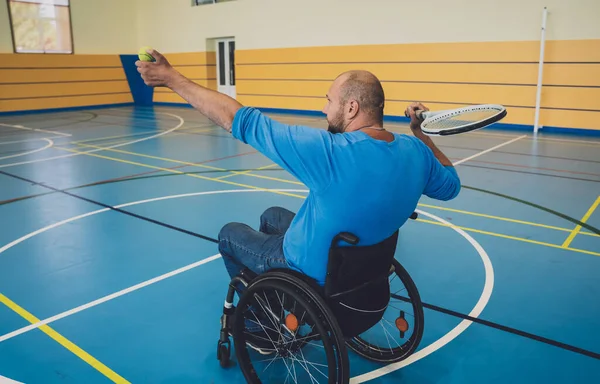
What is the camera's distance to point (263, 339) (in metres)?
2.22

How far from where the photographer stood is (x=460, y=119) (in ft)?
8.71

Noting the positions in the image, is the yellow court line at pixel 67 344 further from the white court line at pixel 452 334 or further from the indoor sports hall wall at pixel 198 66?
the indoor sports hall wall at pixel 198 66

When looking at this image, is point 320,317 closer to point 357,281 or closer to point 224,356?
point 357,281

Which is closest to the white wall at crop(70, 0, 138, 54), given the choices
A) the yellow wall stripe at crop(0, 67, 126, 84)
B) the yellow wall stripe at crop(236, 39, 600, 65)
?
the yellow wall stripe at crop(0, 67, 126, 84)

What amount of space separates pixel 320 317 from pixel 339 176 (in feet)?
1.76

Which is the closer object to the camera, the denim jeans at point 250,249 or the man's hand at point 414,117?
the denim jeans at point 250,249

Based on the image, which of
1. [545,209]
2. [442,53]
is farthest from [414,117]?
[442,53]

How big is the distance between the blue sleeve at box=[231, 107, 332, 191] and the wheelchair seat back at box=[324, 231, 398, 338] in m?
0.26

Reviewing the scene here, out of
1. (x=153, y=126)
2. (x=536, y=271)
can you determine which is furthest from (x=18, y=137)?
(x=536, y=271)

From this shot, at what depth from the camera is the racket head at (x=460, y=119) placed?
232 centimetres

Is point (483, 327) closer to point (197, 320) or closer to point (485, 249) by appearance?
point (485, 249)

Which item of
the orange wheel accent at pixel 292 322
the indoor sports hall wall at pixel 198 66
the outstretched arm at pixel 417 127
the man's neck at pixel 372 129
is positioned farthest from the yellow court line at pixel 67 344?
the indoor sports hall wall at pixel 198 66

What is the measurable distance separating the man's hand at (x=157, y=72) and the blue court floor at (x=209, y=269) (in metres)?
1.35

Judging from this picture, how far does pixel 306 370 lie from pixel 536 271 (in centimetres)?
198
